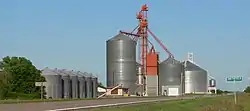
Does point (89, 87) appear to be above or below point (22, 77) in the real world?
below

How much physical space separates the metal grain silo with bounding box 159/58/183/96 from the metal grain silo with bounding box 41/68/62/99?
3911 centimetres

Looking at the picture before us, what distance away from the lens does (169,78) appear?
16100cm

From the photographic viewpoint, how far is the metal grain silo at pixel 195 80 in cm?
17450

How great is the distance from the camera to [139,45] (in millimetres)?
156125

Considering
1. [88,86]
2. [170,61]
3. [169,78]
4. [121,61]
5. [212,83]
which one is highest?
[170,61]

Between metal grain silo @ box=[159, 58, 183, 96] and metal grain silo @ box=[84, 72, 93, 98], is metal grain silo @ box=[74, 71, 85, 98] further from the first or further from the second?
→ metal grain silo @ box=[159, 58, 183, 96]

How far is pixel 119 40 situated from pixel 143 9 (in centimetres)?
1473

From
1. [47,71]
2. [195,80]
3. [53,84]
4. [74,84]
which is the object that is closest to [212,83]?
[195,80]

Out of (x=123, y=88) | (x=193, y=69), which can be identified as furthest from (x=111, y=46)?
(x=193, y=69)

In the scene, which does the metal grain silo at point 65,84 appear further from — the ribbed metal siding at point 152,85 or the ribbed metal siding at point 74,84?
the ribbed metal siding at point 152,85

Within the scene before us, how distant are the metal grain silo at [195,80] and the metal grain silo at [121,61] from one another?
30.7m

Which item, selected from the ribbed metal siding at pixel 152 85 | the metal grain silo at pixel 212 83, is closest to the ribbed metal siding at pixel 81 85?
the ribbed metal siding at pixel 152 85

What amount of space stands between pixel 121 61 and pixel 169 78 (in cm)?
2120

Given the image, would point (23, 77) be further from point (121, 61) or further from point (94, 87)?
point (121, 61)
